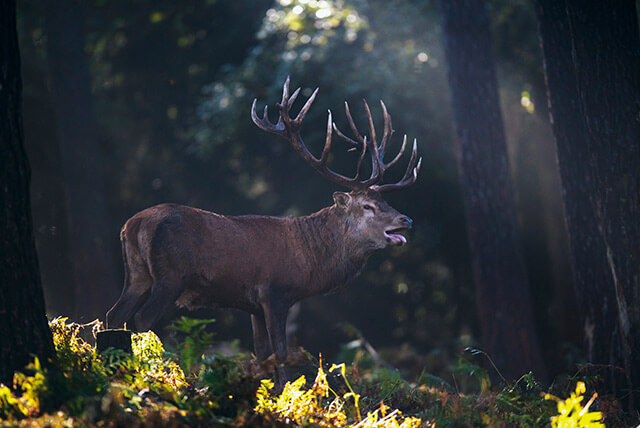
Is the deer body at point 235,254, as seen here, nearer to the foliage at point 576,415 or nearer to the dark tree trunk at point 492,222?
the foliage at point 576,415

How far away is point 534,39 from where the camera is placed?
48.5 ft

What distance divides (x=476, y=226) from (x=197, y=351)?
6872 millimetres

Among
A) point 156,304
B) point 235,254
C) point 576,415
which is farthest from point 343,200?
point 576,415

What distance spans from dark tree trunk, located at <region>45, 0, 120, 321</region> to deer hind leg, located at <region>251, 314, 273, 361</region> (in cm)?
522

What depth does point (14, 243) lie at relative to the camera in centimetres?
484

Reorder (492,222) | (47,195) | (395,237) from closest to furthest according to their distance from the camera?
(395,237), (492,222), (47,195)

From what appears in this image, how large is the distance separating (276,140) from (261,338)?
8.07 metres

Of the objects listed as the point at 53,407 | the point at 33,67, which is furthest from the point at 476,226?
the point at 33,67

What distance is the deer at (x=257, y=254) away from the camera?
264 inches

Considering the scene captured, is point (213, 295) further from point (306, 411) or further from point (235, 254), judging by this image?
point (306, 411)

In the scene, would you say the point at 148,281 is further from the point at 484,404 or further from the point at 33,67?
the point at 33,67

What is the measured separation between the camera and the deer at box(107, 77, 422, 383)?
670 cm

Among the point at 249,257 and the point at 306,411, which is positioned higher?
the point at 249,257

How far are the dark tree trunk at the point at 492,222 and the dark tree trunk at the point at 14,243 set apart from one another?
23.7 ft
